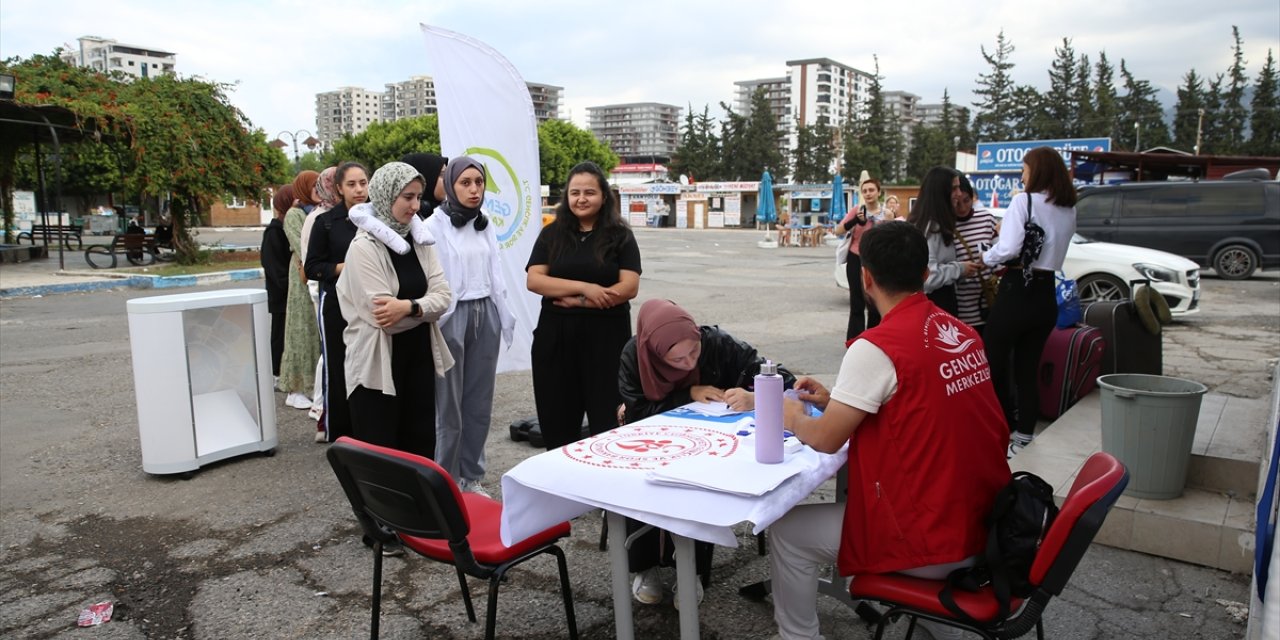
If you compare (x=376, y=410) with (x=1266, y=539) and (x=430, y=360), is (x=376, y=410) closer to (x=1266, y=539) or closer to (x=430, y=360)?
(x=430, y=360)

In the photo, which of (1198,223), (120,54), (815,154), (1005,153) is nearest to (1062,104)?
(815,154)

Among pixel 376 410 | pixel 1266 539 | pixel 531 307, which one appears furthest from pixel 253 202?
pixel 1266 539

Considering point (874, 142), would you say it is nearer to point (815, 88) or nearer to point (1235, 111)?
point (1235, 111)

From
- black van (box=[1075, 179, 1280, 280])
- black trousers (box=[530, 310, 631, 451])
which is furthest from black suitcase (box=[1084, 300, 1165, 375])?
black van (box=[1075, 179, 1280, 280])

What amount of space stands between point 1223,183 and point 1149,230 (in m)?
1.58

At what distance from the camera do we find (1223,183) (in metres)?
15.0

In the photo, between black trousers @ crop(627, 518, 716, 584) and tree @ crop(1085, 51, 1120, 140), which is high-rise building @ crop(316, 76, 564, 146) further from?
black trousers @ crop(627, 518, 716, 584)

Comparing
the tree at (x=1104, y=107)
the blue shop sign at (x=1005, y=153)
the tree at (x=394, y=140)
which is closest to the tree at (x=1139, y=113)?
the tree at (x=1104, y=107)

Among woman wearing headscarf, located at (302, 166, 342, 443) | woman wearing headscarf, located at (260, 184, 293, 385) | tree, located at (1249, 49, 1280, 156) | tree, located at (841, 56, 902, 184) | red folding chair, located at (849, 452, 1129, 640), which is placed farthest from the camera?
tree, located at (841, 56, 902, 184)

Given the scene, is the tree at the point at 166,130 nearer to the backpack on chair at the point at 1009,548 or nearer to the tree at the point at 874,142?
A: the backpack on chair at the point at 1009,548

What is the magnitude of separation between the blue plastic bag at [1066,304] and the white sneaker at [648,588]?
3953 mm

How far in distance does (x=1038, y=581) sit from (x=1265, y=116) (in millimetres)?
72961

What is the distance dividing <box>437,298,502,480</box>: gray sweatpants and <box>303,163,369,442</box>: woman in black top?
1.95 ft

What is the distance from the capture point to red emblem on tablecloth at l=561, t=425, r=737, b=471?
8.38 ft
